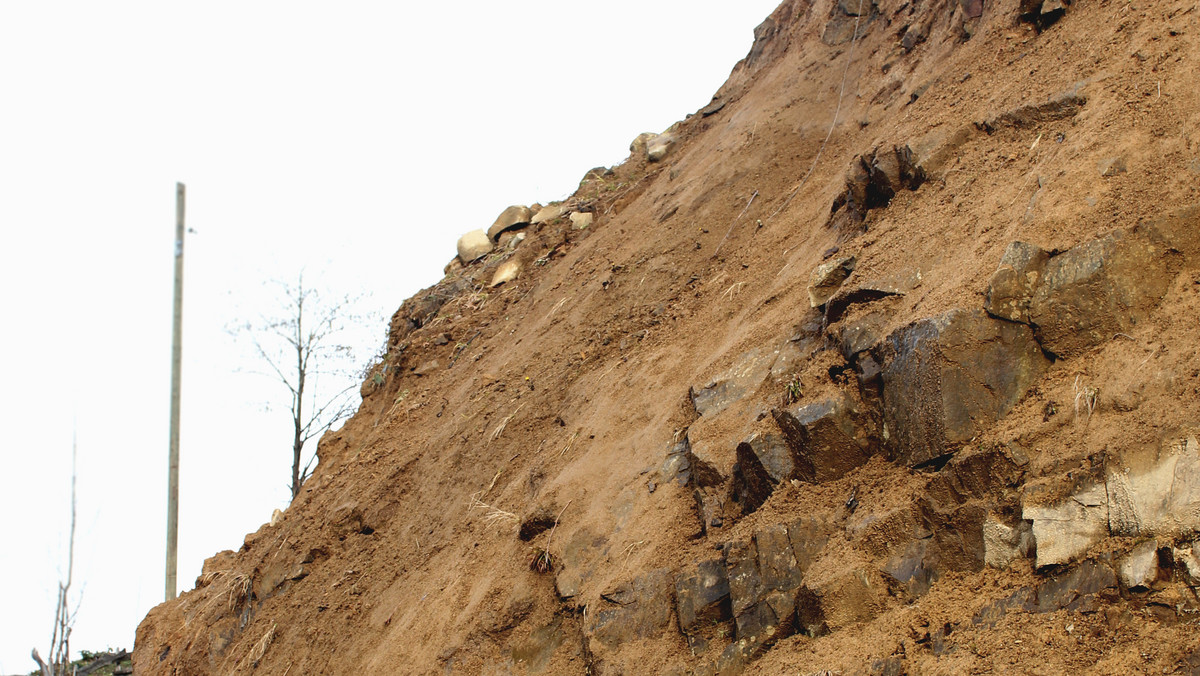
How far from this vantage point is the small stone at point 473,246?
15.3 meters

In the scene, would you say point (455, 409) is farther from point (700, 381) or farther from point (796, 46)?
point (796, 46)

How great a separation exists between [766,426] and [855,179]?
9.67 feet

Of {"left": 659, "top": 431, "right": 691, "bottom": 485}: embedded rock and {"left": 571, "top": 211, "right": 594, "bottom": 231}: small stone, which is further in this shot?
{"left": 571, "top": 211, "right": 594, "bottom": 231}: small stone

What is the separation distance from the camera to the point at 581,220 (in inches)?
560

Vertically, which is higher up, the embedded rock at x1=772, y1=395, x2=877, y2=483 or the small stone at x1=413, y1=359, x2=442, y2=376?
the small stone at x1=413, y1=359, x2=442, y2=376

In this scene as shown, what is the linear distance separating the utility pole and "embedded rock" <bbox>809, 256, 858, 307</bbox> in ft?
32.0

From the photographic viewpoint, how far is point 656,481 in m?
7.52

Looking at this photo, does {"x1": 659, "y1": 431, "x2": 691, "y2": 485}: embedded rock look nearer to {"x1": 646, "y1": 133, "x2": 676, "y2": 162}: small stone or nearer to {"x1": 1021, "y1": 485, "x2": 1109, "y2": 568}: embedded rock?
{"x1": 1021, "y1": 485, "x2": 1109, "y2": 568}: embedded rock

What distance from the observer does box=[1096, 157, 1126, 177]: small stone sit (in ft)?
20.3

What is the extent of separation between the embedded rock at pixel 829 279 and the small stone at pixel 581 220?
6.93 m

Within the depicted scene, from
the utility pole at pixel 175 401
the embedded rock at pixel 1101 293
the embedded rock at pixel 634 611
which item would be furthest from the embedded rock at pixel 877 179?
the utility pole at pixel 175 401

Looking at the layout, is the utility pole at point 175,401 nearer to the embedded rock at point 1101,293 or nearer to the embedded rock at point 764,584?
the embedded rock at point 764,584

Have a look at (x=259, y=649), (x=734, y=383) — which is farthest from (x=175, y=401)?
(x=734, y=383)

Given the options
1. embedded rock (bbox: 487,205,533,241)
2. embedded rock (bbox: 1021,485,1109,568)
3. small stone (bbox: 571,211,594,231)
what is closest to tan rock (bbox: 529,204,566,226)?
embedded rock (bbox: 487,205,533,241)
